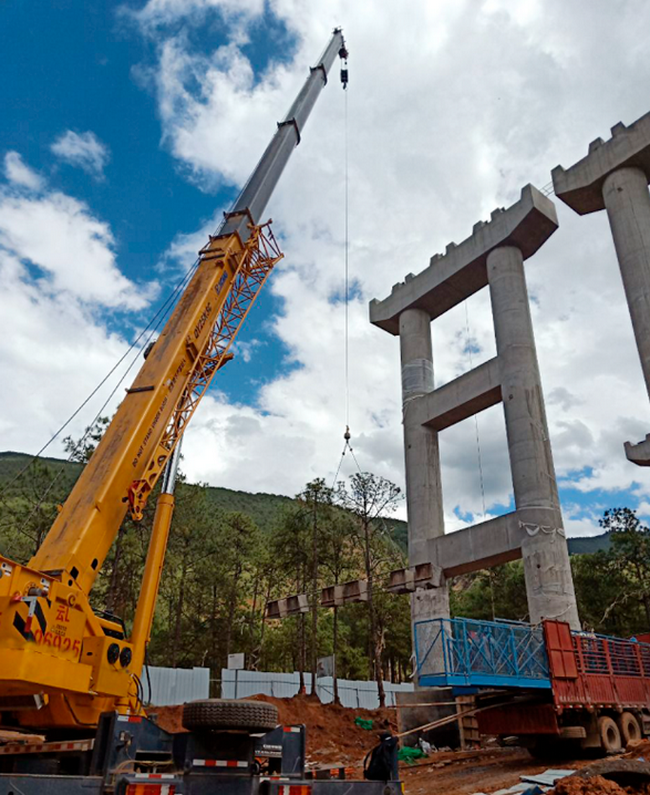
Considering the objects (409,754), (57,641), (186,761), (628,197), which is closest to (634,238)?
(628,197)

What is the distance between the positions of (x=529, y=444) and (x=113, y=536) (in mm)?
18066

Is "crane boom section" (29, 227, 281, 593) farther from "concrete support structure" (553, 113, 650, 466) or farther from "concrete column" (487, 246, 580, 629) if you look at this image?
"concrete support structure" (553, 113, 650, 466)

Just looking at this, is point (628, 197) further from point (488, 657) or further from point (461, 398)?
point (488, 657)

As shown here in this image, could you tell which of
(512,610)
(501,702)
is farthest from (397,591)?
(512,610)

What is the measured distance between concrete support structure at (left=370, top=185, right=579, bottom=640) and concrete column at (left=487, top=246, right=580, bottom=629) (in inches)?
1.5

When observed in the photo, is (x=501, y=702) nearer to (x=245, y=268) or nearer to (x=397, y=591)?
(x=397, y=591)

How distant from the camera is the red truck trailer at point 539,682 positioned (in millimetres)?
14312

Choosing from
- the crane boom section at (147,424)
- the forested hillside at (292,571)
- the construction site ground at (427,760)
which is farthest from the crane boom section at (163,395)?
the forested hillside at (292,571)

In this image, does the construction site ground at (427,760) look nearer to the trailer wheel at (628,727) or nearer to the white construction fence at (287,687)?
the trailer wheel at (628,727)

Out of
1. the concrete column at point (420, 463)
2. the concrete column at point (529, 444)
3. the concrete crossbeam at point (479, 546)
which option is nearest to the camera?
the concrete column at point (529, 444)

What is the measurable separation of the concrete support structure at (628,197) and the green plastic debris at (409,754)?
1245cm

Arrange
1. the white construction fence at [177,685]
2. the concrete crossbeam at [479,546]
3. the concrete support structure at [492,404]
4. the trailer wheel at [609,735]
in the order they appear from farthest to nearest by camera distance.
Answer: the white construction fence at [177,685] < the concrete crossbeam at [479,546] < the concrete support structure at [492,404] < the trailer wheel at [609,735]

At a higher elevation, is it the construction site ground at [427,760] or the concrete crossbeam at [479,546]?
the concrete crossbeam at [479,546]

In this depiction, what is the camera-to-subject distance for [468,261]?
29062 millimetres
